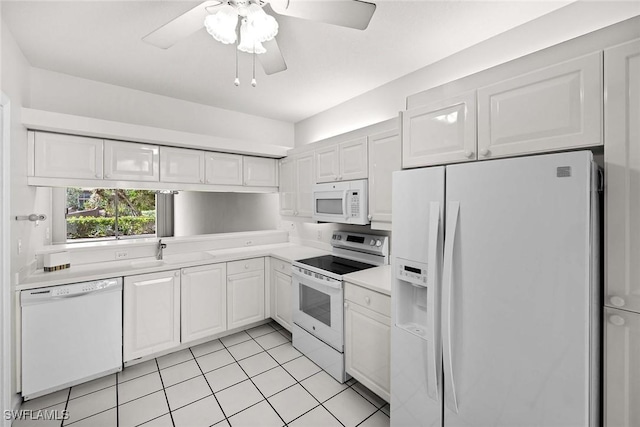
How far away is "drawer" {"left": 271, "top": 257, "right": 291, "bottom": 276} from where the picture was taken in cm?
295

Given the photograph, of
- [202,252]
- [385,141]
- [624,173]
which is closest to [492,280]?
[624,173]

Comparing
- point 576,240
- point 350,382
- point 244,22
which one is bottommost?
point 350,382

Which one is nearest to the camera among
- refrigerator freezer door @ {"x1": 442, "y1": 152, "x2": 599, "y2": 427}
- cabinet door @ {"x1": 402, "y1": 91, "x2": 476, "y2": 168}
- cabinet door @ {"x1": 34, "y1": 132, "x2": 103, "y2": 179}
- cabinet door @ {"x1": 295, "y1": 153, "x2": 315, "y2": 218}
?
refrigerator freezer door @ {"x1": 442, "y1": 152, "x2": 599, "y2": 427}

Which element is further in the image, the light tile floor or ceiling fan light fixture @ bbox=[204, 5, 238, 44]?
the light tile floor

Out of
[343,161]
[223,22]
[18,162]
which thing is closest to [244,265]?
[343,161]

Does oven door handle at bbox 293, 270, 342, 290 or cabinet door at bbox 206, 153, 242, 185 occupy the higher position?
cabinet door at bbox 206, 153, 242, 185

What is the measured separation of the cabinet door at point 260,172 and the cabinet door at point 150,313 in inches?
54.6

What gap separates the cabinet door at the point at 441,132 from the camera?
1476 millimetres

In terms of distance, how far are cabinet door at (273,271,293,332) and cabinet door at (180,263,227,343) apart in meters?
0.56

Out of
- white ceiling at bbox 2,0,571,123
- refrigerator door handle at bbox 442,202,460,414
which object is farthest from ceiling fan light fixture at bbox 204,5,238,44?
refrigerator door handle at bbox 442,202,460,414

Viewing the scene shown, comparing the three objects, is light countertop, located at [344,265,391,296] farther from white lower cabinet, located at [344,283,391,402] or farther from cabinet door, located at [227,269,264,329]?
cabinet door, located at [227,269,264,329]

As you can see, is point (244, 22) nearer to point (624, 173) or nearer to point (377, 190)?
point (377, 190)

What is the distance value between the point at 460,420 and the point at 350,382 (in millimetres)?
1127

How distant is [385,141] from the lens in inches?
89.1
